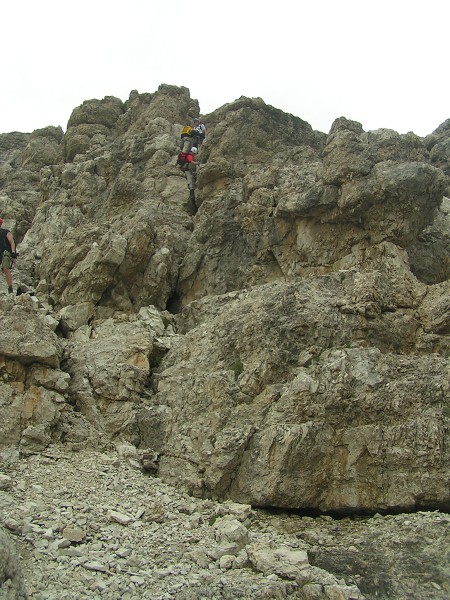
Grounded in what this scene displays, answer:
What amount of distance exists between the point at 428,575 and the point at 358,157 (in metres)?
18.5

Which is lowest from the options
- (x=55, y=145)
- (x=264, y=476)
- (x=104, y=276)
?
(x=264, y=476)

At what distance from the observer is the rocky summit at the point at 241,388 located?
13.2m

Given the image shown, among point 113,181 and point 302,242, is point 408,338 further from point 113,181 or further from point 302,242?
point 113,181

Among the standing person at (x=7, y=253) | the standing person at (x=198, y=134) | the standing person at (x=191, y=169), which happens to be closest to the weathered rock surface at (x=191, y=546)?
the standing person at (x=7, y=253)

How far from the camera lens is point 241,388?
63.2 ft

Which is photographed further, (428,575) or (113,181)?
(113,181)

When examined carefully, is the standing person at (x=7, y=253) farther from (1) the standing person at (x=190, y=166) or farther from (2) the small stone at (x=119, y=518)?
(2) the small stone at (x=119, y=518)

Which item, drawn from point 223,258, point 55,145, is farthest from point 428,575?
point 55,145

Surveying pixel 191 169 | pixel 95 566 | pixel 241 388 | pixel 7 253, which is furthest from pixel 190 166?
pixel 95 566

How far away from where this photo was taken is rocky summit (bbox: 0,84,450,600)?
13.2 meters

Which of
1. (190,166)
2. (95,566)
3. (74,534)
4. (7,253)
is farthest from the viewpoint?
(190,166)

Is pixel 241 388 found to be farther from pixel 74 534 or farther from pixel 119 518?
pixel 74 534

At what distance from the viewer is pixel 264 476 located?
54.4 ft

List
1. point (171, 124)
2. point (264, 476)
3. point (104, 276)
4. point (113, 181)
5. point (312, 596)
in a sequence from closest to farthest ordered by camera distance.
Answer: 1. point (312, 596)
2. point (264, 476)
3. point (104, 276)
4. point (113, 181)
5. point (171, 124)
